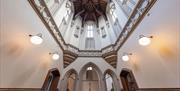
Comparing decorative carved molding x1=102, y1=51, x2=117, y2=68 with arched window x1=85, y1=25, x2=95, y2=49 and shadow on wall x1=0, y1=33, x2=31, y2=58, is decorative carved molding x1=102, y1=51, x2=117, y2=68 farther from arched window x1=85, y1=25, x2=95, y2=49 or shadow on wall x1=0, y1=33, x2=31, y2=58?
shadow on wall x1=0, y1=33, x2=31, y2=58

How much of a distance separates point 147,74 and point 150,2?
184 centimetres

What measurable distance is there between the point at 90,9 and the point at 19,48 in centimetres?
689

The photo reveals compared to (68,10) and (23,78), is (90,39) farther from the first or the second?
(23,78)

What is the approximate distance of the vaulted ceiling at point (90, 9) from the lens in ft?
30.3

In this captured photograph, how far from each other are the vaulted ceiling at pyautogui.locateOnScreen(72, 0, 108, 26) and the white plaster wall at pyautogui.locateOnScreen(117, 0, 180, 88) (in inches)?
201

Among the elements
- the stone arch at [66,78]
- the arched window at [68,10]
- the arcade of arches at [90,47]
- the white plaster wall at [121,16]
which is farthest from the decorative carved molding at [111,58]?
the arched window at [68,10]

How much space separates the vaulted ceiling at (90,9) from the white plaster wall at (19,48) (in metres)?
5.07

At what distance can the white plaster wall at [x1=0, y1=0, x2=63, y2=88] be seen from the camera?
270cm

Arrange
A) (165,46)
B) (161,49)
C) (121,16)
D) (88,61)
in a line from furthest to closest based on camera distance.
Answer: (88,61)
(121,16)
(161,49)
(165,46)

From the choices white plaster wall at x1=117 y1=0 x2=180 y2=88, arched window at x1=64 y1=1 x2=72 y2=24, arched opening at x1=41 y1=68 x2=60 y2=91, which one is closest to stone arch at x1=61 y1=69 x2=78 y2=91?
arched opening at x1=41 y1=68 x2=60 y2=91

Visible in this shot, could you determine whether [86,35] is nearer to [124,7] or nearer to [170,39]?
[124,7]

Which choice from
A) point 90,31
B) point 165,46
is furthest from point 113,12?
point 165,46

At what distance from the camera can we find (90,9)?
9555 mm

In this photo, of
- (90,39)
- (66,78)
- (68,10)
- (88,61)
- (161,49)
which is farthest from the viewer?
(90,39)
